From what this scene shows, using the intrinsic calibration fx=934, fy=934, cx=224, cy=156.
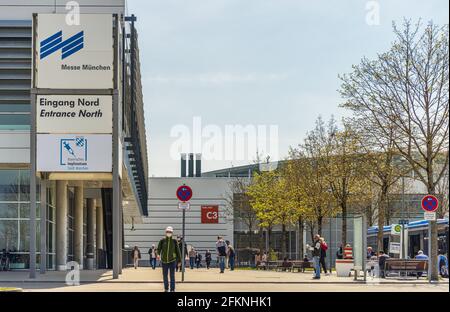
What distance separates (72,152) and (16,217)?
10293 mm

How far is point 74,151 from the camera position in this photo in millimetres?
31234


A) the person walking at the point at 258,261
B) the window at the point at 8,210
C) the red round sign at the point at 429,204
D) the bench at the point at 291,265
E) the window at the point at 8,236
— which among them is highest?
the red round sign at the point at 429,204

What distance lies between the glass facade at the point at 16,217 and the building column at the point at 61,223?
121 cm

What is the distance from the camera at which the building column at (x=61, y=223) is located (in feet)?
136

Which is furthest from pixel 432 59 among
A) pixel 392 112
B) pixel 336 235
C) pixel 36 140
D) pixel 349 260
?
pixel 336 235

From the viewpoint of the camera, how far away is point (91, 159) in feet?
103

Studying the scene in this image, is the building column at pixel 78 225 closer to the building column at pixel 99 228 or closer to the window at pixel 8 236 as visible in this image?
the window at pixel 8 236

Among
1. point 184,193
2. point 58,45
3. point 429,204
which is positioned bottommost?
point 429,204

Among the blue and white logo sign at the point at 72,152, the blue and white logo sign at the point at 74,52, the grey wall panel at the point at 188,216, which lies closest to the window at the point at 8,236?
the blue and white logo sign at the point at 72,152

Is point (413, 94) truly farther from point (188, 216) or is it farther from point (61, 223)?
point (188, 216)

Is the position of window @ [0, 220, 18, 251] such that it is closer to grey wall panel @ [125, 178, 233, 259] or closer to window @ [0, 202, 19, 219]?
window @ [0, 202, 19, 219]

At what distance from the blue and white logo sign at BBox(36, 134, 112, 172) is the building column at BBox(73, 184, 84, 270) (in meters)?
15.8

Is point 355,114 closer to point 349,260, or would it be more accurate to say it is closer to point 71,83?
point 349,260

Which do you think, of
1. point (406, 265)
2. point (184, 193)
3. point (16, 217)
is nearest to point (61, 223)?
point (16, 217)
